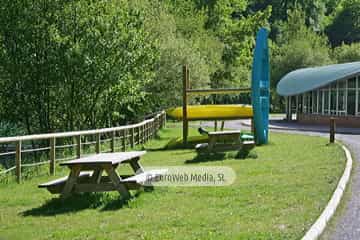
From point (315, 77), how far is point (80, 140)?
115ft

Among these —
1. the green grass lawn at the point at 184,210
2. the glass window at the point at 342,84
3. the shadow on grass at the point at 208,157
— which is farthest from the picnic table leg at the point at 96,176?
the glass window at the point at 342,84

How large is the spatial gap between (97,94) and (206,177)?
12113 millimetres

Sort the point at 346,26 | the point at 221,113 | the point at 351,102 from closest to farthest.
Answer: the point at 221,113
the point at 351,102
the point at 346,26

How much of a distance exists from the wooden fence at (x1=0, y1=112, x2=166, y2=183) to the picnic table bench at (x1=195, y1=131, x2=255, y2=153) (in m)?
2.94

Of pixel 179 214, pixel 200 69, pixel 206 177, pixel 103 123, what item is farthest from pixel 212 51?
pixel 179 214

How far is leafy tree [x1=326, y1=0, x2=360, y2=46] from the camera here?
9925 cm

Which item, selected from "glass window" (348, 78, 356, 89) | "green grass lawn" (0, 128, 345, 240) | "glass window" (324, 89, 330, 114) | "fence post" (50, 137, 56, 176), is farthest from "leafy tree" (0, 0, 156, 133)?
"glass window" (324, 89, 330, 114)

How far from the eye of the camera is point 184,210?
8.51m

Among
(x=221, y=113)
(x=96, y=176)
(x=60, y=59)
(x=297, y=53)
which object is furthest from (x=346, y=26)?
(x=96, y=176)

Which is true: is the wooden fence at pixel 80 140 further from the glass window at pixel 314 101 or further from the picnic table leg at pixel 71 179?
the glass window at pixel 314 101

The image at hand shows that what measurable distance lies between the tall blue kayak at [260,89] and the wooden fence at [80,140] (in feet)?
14.3

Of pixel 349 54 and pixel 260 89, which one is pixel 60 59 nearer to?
pixel 260 89

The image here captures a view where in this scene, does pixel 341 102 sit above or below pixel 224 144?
above

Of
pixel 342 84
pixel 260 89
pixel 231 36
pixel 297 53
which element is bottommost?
pixel 260 89
